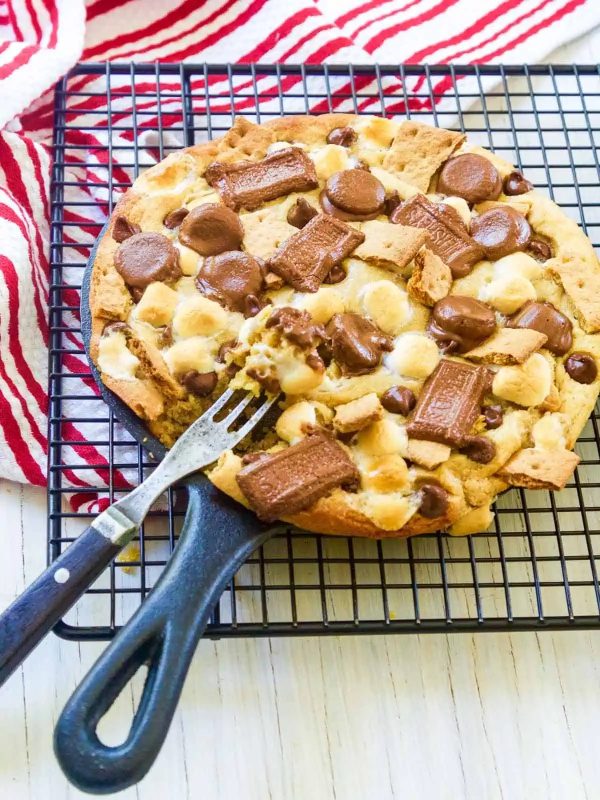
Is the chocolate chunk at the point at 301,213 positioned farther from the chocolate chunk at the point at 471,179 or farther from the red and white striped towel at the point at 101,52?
the red and white striped towel at the point at 101,52

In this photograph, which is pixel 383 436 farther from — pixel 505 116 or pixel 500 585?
pixel 505 116

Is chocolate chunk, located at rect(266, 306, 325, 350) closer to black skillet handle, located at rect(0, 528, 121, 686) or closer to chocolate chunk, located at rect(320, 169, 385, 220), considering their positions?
chocolate chunk, located at rect(320, 169, 385, 220)

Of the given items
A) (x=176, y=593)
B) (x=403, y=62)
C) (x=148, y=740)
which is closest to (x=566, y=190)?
(x=403, y=62)

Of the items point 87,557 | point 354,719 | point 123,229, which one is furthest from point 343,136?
point 354,719

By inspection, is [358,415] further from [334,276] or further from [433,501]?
[334,276]

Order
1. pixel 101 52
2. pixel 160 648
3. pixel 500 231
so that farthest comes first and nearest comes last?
pixel 101 52 → pixel 500 231 → pixel 160 648

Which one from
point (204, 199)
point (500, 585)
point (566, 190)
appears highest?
point (204, 199)
